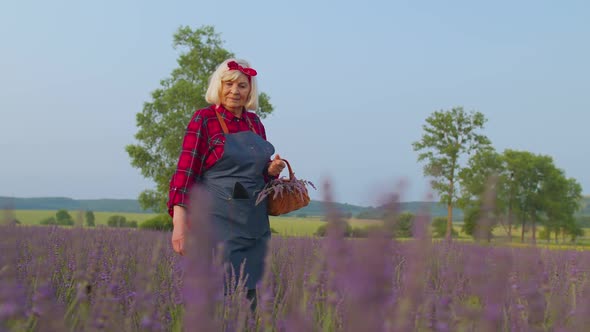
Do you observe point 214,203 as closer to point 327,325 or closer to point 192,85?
point 327,325

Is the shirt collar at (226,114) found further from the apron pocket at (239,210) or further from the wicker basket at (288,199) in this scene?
the apron pocket at (239,210)

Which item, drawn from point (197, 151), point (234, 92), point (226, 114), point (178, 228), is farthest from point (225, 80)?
point (178, 228)

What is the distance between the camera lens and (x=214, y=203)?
11.5 ft

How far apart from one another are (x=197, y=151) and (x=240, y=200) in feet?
1.53

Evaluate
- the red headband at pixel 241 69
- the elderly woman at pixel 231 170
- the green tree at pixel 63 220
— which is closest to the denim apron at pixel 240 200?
the elderly woman at pixel 231 170

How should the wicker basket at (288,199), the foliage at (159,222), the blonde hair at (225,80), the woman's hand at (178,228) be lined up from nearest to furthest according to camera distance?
1. the woman's hand at (178,228)
2. the wicker basket at (288,199)
3. the blonde hair at (225,80)
4. the foliage at (159,222)

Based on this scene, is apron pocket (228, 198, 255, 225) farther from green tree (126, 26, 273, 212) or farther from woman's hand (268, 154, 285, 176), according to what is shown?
green tree (126, 26, 273, 212)

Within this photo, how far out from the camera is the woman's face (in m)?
3.72

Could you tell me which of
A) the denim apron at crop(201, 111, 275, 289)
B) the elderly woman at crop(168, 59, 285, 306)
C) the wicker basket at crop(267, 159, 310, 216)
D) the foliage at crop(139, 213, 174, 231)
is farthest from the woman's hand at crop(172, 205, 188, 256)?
the foliage at crop(139, 213, 174, 231)

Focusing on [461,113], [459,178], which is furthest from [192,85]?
[461,113]

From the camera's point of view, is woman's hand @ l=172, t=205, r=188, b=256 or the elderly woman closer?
woman's hand @ l=172, t=205, r=188, b=256

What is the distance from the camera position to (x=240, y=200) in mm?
3506

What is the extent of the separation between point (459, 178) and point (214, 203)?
109ft

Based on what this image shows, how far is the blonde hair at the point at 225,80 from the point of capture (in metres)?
3.70
